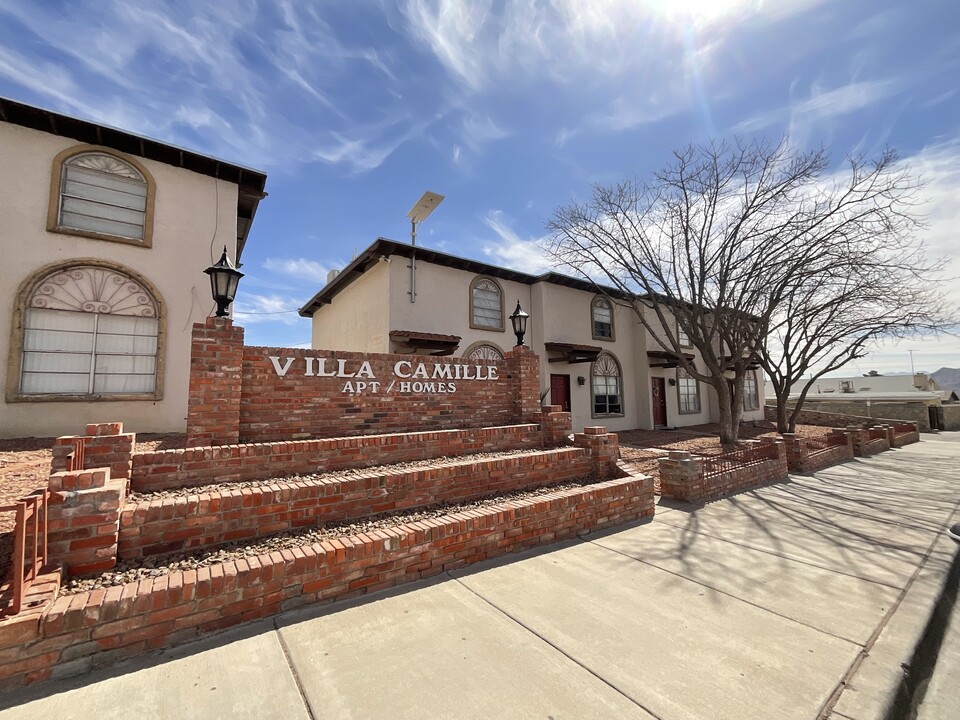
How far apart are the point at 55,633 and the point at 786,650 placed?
4.17 metres

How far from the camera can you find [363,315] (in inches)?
482

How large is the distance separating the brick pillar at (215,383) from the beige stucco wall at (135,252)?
390 cm

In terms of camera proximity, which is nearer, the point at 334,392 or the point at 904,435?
the point at 334,392

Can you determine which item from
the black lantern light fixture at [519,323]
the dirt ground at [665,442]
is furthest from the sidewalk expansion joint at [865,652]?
the black lantern light fixture at [519,323]

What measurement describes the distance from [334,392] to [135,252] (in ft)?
17.4

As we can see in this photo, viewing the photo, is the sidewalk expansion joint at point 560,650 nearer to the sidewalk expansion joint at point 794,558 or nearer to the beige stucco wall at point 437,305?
the sidewalk expansion joint at point 794,558

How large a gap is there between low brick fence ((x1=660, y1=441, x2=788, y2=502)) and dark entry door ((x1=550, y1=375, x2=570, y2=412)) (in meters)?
6.49

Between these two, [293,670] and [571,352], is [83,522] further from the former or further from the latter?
[571,352]

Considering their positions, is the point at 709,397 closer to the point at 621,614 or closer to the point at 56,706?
the point at 621,614

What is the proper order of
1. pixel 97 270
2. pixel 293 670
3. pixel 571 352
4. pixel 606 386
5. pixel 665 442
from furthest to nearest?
pixel 606 386
pixel 571 352
pixel 665 442
pixel 97 270
pixel 293 670

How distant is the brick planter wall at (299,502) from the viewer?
2.95 metres

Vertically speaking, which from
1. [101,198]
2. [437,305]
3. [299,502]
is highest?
[101,198]

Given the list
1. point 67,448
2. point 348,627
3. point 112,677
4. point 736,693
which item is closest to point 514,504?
point 348,627

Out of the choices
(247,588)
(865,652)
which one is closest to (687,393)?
(865,652)
